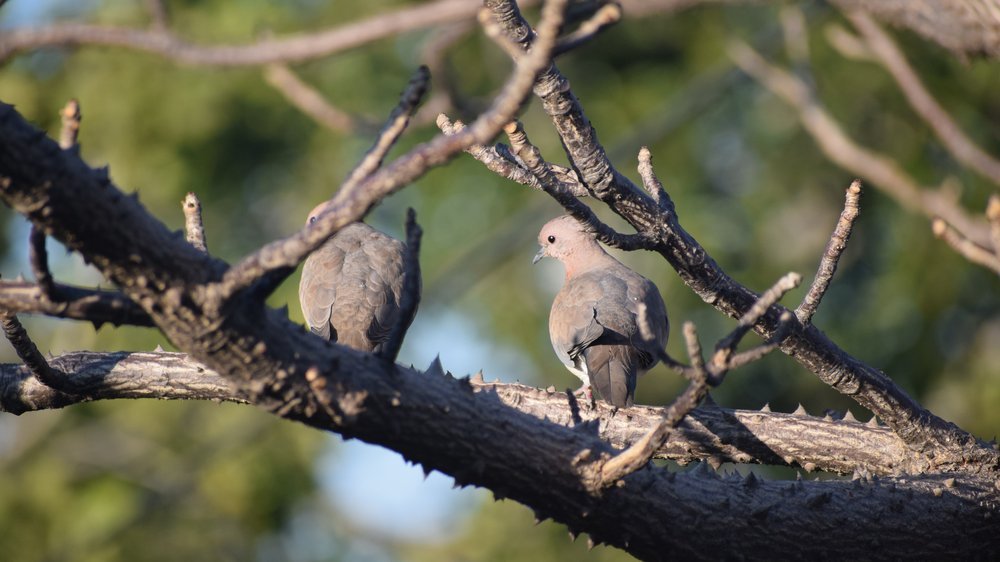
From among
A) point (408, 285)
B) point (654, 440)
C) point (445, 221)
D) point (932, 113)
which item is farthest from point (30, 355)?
point (445, 221)

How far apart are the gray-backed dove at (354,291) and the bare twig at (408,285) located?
10.7 feet

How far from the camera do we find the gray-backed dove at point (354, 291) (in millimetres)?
6180

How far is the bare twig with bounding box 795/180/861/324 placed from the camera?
3.49 metres

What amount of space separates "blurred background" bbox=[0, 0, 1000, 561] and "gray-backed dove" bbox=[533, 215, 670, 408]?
8.76ft

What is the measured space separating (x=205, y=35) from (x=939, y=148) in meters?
6.52

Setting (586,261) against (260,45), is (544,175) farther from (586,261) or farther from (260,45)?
(586,261)

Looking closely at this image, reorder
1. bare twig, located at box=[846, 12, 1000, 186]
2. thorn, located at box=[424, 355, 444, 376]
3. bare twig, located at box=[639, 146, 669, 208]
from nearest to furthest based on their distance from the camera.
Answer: thorn, located at box=[424, 355, 444, 376] → bare twig, located at box=[639, 146, 669, 208] → bare twig, located at box=[846, 12, 1000, 186]

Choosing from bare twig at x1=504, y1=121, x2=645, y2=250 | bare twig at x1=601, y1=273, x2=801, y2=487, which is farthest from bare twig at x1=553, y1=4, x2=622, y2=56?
bare twig at x1=504, y1=121, x2=645, y2=250

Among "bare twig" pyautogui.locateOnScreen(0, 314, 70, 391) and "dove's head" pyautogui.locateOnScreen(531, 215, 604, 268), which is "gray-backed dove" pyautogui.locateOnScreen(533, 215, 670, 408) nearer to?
"dove's head" pyautogui.locateOnScreen(531, 215, 604, 268)

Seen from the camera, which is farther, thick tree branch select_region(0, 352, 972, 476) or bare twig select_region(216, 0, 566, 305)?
thick tree branch select_region(0, 352, 972, 476)

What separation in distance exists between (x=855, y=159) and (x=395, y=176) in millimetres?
4931

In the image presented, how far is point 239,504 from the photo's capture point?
10.2 metres

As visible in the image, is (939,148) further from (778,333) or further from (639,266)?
(778,333)

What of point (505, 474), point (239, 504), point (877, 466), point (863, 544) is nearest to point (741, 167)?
point (239, 504)
